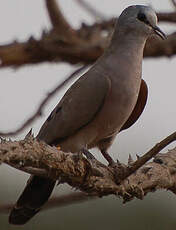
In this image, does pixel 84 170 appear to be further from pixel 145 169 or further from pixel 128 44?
pixel 128 44

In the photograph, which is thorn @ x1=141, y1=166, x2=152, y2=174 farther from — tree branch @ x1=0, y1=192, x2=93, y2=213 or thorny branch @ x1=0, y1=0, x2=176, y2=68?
thorny branch @ x1=0, y1=0, x2=176, y2=68

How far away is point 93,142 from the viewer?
18.2 feet

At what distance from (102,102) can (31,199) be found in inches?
30.0

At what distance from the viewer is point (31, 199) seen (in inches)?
203

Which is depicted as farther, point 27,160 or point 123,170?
point 123,170

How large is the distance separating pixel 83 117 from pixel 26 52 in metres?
0.54

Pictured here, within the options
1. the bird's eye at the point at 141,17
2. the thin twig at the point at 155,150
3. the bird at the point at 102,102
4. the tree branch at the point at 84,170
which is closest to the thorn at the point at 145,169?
the tree branch at the point at 84,170

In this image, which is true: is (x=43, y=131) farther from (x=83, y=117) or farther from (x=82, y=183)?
(x=82, y=183)

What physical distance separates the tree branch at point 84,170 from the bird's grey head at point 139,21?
910mm

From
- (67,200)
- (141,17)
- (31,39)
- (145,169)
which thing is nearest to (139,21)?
(141,17)

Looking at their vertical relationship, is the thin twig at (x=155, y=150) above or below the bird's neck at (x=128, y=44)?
above

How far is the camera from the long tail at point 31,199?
5.10 meters

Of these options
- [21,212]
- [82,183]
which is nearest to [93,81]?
[21,212]

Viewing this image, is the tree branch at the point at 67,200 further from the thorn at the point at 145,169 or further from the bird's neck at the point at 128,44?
the bird's neck at the point at 128,44
